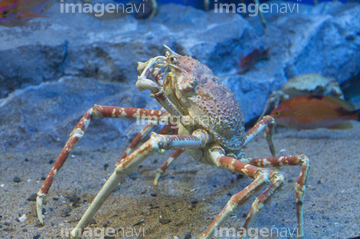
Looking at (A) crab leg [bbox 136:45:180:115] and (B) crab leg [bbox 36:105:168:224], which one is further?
(B) crab leg [bbox 36:105:168:224]

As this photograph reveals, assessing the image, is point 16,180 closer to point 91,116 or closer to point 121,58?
point 91,116

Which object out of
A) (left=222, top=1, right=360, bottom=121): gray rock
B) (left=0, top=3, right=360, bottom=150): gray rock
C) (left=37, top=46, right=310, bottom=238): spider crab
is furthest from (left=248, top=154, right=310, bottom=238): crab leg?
(left=222, top=1, right=360, bottom=121): gray rock

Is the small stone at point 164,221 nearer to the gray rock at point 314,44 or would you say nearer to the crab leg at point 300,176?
the crab leg at point 300,176

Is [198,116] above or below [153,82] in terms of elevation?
below

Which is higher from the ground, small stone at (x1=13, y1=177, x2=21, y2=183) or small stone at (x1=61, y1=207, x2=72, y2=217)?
small stone at (x1=61, y1=207, x2=72, y2=217)

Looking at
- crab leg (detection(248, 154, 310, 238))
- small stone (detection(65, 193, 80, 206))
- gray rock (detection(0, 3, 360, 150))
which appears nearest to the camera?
crab leg (detection(248, 154, 310, 238))

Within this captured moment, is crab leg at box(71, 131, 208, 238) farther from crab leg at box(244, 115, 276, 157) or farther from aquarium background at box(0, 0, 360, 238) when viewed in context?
crab leg at box(244, 115, 276, 157)

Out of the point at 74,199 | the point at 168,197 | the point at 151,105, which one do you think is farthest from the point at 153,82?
the point at 151,105

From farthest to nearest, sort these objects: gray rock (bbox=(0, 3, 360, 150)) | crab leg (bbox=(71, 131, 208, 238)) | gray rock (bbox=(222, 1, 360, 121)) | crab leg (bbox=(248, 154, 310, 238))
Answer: gray rock (bbox=(222, 1, 360, 121))
gray rock (bbox=(0, 3, 360, 150))
crab leg (bbox=(248, 154, 310, 238))
crab leg (bbox=(71, 131, 208, 238))
